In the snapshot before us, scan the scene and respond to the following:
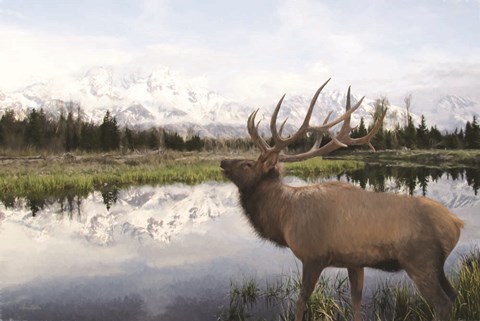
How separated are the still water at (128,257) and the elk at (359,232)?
84cm

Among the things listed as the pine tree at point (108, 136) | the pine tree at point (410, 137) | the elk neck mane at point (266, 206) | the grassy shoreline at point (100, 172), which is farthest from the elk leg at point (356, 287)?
the pine tree at point (410, 137)

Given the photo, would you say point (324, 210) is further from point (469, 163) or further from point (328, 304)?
point (469, 163)

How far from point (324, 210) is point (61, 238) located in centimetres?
805

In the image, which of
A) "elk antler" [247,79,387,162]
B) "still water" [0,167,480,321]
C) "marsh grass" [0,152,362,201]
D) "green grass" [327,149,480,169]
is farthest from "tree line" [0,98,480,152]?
"elk antler" [247,79,387,162]

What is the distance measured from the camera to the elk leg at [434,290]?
4367 mm

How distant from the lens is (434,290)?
437cm

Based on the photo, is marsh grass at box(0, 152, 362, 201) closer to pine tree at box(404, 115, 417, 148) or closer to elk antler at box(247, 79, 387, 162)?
elk antler at box(247, 79, 387, 162)

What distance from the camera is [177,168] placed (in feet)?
84.8

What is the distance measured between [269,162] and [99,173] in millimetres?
18354

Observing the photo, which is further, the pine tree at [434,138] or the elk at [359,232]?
the pine tree at [434,138]

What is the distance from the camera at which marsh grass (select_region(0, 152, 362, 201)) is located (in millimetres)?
18094

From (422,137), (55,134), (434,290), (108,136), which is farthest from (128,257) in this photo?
(422,137)

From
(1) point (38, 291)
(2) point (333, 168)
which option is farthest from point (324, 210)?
(2) point (333, 168)

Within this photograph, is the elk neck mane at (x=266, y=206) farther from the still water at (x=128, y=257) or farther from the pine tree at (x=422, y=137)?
the pine tree at (x=422, y=137)
